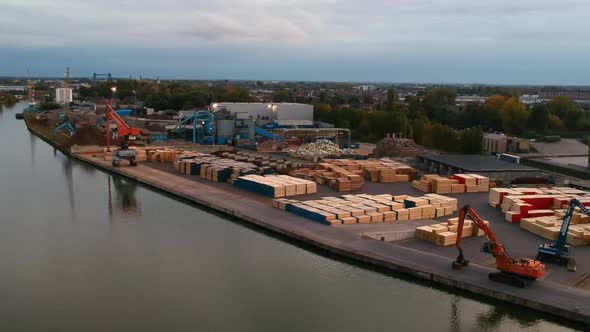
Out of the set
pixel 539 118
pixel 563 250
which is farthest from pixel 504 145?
pixel 563 250

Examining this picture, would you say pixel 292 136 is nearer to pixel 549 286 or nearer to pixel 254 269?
pixel 254 269

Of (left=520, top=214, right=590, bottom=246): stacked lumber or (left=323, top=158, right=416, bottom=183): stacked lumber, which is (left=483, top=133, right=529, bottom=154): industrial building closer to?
(left=323, top=158, right=416, bottom=183): stacked lumber

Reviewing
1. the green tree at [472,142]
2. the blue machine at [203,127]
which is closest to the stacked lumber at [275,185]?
the blue machine at [203,127]

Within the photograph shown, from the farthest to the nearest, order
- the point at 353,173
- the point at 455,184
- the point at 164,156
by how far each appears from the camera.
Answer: the point at 164,156
the point at 353,173
the point at 455,184

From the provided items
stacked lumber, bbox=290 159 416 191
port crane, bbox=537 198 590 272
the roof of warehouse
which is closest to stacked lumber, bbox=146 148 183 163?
stacked lumber, bbox=290 159 416 191

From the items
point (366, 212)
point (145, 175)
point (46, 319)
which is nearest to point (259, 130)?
point (145, 175)

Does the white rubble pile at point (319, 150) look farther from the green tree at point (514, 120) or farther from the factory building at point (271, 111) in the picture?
the green tree at point (514, 120)

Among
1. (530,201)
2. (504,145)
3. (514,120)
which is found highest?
(514,120)

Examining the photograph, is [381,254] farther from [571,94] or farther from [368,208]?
[571,94]
